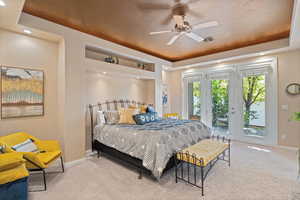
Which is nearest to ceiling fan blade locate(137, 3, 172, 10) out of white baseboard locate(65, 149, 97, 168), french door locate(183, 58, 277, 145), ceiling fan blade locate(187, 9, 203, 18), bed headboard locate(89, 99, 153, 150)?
ceiling fan blade locate(187, 9, 203, 18)

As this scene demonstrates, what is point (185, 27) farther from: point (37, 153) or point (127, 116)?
point (37, 153)

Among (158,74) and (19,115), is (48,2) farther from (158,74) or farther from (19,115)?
(158,74)

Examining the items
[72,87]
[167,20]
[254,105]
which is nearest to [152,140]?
[72,87]

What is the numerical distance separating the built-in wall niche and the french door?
2025mm

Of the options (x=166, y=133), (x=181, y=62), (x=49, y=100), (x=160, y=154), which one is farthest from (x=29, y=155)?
(x=181, y=62)

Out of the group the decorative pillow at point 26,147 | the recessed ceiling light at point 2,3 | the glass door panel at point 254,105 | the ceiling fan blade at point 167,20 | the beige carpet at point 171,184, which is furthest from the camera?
the glass door panel at point 254,105

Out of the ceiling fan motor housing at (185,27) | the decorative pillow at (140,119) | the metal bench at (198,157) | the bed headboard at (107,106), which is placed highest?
the ceiling fan motor housing at (185,27)

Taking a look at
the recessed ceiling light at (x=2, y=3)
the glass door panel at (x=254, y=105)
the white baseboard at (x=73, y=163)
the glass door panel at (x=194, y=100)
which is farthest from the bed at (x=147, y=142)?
the recessed ceiling light at (x=2, y=3)

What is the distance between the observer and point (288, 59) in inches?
155

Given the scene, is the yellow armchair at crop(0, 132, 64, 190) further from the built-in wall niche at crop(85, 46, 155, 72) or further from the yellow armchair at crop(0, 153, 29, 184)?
the built-in wall niche at crop(85, 46, 155, 72)

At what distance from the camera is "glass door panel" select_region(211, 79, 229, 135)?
5.02 meters

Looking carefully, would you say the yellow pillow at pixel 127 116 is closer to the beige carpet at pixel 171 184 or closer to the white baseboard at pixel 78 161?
the beige carpet at pixel 171 184

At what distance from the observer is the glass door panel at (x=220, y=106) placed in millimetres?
5023

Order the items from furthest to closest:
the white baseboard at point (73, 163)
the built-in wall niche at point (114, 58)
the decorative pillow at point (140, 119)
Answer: the built-in wall niche at point (114, 58) → the decorative pillow at point (140, 119) → the white baseboard at point (73, 163)
